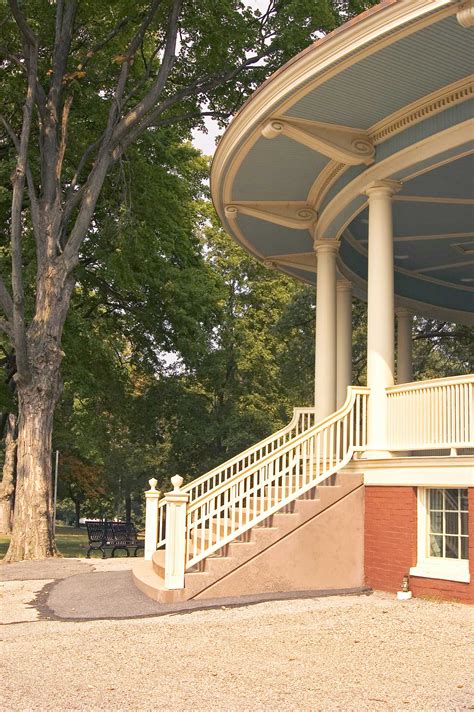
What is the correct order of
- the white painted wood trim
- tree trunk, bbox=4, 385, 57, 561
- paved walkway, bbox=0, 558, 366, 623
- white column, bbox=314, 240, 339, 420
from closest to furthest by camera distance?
paved walkway, bbox=0, 558, 366, 623, the white painted wood trim, white column, bbox=314, 240, 339, 420, tree trunk, bbox=4, 385, 57, 561

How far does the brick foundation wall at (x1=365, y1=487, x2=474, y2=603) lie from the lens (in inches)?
389

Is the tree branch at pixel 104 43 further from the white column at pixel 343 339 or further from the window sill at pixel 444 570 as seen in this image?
the window sill at pixel 444 570

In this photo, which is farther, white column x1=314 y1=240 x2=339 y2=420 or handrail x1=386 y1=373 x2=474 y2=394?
white column x1=314 y1=240 x2=339 y2=420

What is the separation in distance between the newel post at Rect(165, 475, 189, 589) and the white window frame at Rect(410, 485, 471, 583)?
2828 mm

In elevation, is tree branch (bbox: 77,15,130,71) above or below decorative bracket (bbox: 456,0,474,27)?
above

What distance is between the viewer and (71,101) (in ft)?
62.9

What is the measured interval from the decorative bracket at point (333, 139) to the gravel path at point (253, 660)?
20.2 feet

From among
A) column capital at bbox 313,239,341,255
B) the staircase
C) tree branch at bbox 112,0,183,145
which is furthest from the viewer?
tree branch at bbox 112,0,183,145

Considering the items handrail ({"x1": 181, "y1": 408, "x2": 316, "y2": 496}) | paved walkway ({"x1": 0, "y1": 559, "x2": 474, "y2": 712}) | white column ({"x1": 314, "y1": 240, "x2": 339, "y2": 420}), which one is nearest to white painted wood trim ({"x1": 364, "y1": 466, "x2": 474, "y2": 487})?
paved walkway ({"x1": 0, "y1": 559, "x2": 474, "y2": 712})

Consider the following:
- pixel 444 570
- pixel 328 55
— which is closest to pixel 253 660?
pixel 444 570

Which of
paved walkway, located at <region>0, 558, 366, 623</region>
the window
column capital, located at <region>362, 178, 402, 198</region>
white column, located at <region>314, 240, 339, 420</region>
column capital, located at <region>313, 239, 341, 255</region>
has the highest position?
column capital, located at <region>362, 178, 402, 198</region>

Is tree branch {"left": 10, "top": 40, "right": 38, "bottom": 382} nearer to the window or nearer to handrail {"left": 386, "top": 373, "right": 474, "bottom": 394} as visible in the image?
handrail {"left": 386, "top": 373, "right": 474, "bottom": 394}

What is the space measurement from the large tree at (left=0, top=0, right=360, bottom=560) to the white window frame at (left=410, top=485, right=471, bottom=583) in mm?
9253

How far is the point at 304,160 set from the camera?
1305 centimetres
